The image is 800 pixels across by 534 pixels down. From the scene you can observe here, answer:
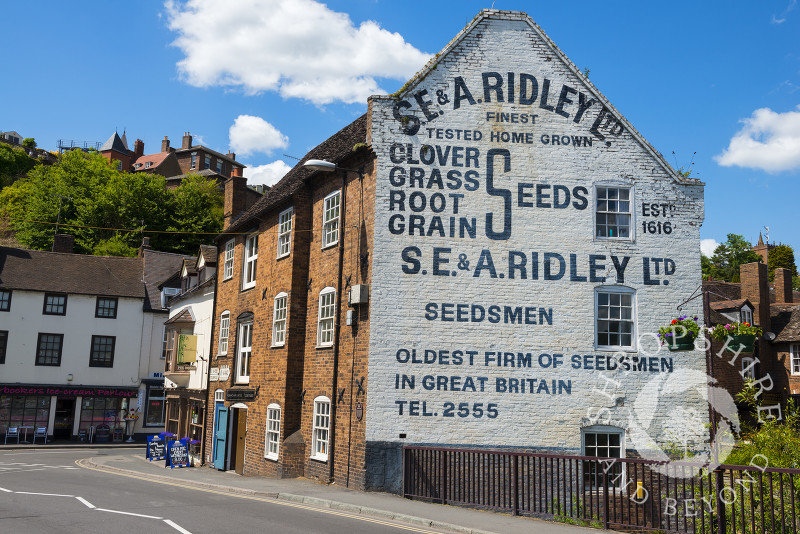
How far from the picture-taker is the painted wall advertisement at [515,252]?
1638cm

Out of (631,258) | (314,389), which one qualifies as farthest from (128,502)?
(631,258)

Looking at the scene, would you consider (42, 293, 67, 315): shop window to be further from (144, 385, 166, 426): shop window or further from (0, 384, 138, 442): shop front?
(144, 385, 166, 426): shop window

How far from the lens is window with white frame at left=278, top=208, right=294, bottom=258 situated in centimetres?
2200

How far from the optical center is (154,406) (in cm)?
4234

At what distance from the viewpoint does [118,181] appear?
6262 cm

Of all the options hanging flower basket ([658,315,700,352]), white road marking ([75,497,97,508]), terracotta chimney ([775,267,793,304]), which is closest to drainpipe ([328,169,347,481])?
white road marking ([75,497,97,508])

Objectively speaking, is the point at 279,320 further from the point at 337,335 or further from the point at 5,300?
the point at 5,300

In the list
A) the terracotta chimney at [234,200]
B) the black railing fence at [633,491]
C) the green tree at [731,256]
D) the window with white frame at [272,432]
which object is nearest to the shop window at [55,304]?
the terracotta chimney at [234,200]

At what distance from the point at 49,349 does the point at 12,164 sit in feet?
216

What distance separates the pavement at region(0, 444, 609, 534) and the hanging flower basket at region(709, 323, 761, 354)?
200 inches

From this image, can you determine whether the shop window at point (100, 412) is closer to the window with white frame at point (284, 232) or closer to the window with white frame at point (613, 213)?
the window with white frame at point (284, 232)

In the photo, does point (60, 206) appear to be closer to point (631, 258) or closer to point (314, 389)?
point (314, 389)

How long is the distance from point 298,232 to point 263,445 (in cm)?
720

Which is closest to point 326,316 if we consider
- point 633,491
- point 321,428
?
point 321,428
